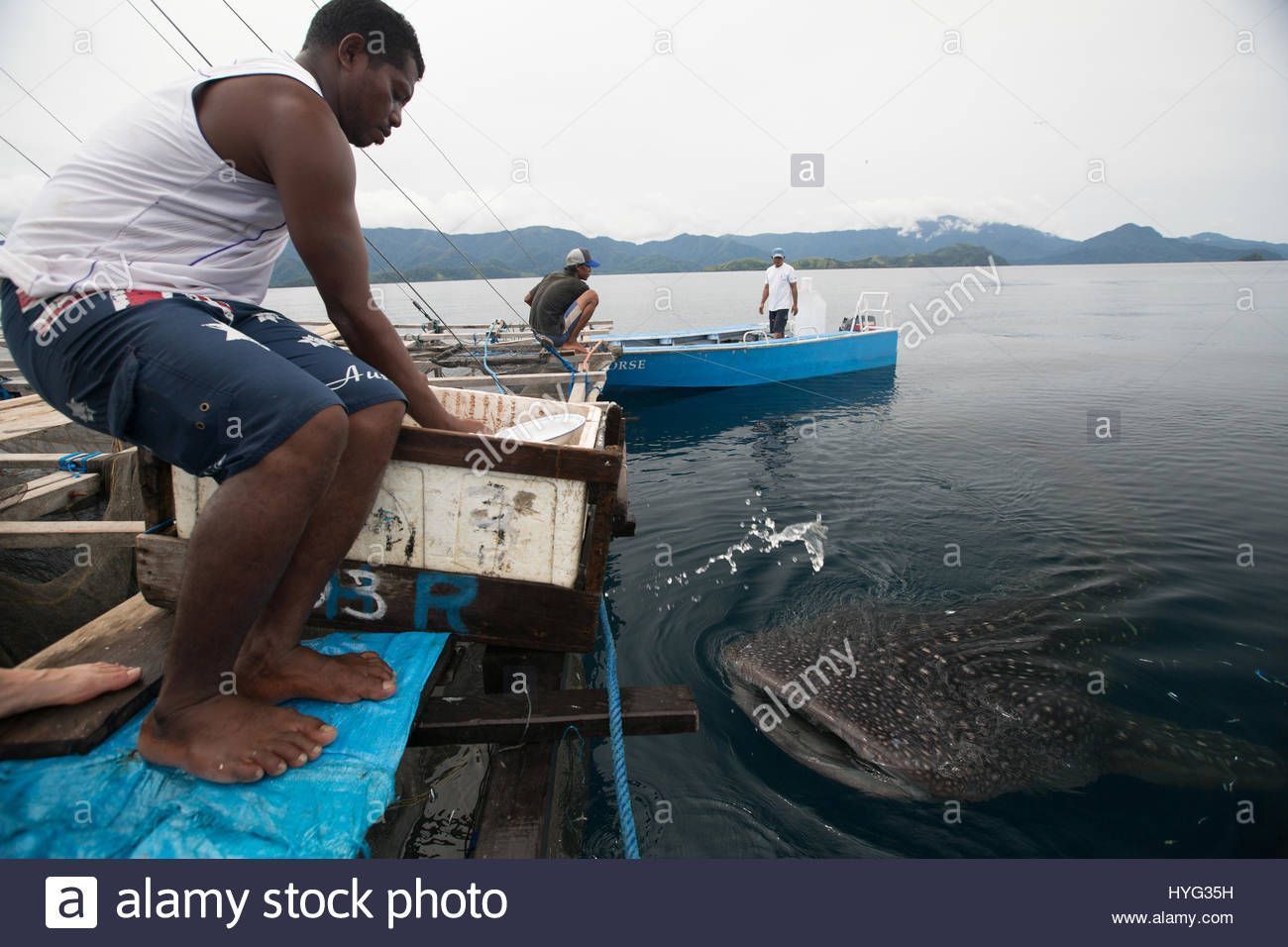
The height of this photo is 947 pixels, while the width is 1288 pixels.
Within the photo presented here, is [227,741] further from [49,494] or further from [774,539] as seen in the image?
[774,539]

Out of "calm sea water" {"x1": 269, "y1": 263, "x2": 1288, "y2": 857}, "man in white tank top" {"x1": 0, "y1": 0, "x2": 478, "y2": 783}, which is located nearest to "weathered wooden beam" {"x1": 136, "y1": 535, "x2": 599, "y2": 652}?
"man in white tank top" {"x1": 0, "y1": 0, "x2": 478, "y2": 783}

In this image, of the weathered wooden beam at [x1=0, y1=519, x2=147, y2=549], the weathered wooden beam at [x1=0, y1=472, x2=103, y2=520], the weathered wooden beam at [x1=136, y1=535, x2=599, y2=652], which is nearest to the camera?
the weathered wooden beam at [x1=136, y1=535, x2=599, y2=652]

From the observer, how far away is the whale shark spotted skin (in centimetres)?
394

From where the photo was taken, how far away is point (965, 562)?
7.03m

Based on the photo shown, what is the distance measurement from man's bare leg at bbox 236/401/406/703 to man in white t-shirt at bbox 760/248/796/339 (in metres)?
16.2

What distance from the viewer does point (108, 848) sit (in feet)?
5.77

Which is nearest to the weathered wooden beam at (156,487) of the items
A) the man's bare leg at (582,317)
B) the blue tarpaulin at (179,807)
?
the blue tarpaulin at (179,807)

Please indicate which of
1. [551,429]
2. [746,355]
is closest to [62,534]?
[551,429]

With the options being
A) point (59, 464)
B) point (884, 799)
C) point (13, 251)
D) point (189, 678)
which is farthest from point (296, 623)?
point (59, 464)

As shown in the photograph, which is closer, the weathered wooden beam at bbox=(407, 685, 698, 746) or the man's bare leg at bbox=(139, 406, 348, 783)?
the man's bare leg at bbox=(139, 406, 348, 783)

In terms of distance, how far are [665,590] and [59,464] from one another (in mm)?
5329

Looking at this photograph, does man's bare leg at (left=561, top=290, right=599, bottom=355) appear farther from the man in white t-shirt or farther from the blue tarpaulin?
the blue tarpaulin

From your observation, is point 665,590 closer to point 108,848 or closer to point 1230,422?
point 108,848

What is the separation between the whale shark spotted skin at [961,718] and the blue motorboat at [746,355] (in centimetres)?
1082
